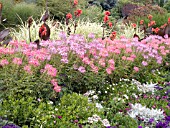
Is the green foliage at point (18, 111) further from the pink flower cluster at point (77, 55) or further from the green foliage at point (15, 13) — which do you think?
the green foliage at point (15, 13)

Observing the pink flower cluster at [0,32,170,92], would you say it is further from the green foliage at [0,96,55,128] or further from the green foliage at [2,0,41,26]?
the green foliage at [2,0,41,26]

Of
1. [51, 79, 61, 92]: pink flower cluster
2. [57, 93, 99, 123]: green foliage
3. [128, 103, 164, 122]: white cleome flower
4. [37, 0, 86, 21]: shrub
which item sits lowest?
[37, 0, 86, 21]: shrub

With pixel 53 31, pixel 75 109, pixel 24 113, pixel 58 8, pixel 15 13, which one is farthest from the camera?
pixel 58 8

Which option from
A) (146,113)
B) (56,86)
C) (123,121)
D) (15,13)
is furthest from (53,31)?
(123,121)

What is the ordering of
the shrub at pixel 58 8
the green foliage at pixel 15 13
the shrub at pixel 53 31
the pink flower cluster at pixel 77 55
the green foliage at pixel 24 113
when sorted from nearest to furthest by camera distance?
the green foliage at pixel 24 113, the pink flower cluster at pixel 77 55, the shrub at pixel 53 31, the green foliage at pixel 15 13, the shrub at pixel 58 8

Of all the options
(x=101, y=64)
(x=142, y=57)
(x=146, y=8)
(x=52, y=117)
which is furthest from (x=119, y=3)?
(x=52, y=117)

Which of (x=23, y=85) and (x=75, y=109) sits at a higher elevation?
(x=23, y=85)

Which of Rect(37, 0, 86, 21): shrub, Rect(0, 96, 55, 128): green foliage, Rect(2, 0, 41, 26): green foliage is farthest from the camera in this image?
Rect(37, 0, 86, 21): shrub

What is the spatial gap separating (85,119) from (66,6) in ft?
25.8

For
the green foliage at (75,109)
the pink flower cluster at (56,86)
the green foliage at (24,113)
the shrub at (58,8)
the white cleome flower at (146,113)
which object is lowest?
the shrub at (58,8)

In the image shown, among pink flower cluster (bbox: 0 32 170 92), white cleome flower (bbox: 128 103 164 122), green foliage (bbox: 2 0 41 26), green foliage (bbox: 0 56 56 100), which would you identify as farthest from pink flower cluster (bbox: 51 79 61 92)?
green foliage (bbox: 2 0 41 26)

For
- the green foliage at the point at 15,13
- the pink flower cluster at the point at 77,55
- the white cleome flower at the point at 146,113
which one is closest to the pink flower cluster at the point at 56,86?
the pink flower cluster at the point at 77,55

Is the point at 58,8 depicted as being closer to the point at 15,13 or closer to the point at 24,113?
the point at 15,13

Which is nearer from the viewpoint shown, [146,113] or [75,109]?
[75,109]
